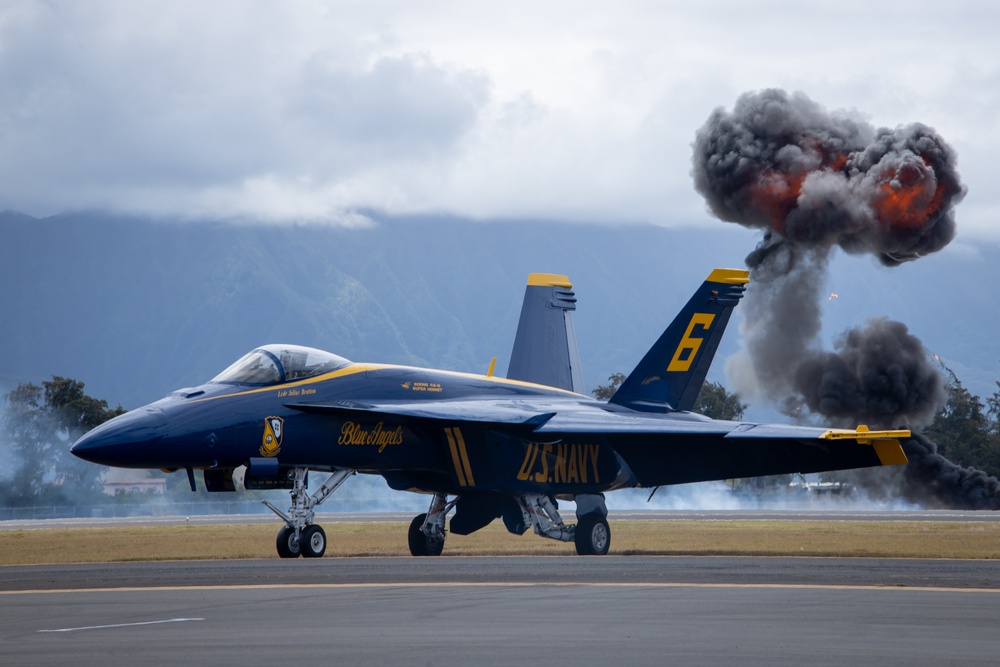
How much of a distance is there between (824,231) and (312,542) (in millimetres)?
22861

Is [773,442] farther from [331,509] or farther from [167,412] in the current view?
[331,509]

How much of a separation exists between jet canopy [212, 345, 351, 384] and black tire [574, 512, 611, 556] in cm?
495

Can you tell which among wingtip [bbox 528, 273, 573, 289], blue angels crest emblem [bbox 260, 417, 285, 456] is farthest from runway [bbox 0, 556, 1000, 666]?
wingtip [bbox 528, 273, 573, 289]

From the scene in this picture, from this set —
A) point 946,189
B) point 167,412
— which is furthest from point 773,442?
point 946,189

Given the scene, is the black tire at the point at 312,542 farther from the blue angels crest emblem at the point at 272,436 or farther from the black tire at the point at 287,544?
the blue angels crest emblem at the point at 272,436

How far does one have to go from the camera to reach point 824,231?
3866cm

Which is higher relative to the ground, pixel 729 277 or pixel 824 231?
pixel 824 231

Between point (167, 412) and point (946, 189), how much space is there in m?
26.1

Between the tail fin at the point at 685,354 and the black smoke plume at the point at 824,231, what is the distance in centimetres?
1256

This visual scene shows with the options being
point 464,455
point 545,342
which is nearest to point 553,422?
point 464,455

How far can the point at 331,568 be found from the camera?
17.7m

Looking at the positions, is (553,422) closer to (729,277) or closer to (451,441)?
(451,441)

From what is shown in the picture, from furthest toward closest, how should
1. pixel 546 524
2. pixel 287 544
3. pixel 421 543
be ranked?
pixel 546 524, pixel 421 543, pixel 287 544

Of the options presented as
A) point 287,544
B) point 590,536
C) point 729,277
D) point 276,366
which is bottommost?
point 590,536
